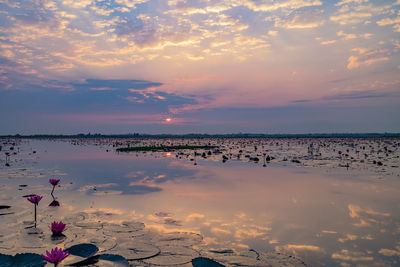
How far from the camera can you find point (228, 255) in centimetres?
567

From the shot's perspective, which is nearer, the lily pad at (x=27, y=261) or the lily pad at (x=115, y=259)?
the lily pad at (x=27, y=261)

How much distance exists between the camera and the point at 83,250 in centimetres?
558

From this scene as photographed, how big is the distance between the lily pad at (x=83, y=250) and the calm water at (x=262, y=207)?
130 centimetres

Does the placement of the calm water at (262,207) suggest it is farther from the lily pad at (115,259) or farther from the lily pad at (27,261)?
the lily pad at (115,259)

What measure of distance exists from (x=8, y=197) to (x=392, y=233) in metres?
12.9

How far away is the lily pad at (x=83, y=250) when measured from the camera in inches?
215

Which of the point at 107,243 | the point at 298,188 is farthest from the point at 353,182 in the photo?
the point at 107,243

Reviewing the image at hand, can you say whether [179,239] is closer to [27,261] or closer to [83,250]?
[83,250]

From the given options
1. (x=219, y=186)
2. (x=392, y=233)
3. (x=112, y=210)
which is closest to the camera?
(x=392, y=233)

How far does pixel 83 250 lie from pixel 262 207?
605cm

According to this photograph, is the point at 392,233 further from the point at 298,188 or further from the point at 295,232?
the point at 298,188

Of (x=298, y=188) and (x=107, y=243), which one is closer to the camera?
(x=107, y=243)

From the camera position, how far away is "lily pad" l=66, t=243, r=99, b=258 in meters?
5.45

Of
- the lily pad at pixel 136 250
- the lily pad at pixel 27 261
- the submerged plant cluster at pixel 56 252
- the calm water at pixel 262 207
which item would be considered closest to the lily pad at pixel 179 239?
the calm water at pixel 262 207
